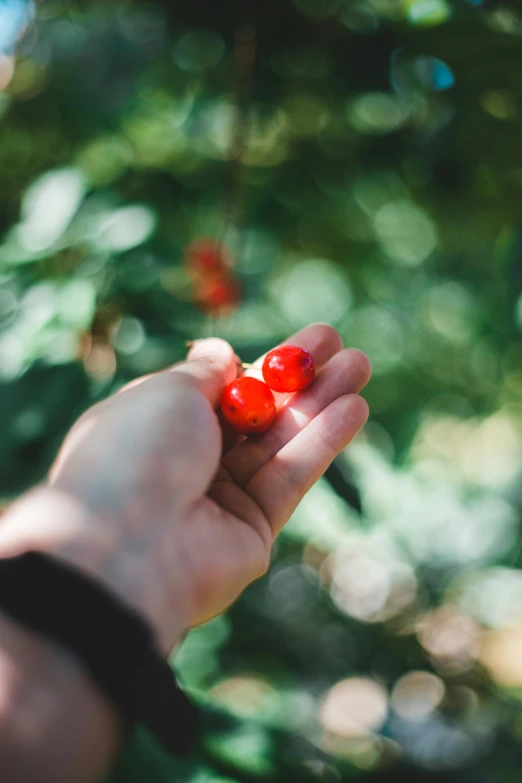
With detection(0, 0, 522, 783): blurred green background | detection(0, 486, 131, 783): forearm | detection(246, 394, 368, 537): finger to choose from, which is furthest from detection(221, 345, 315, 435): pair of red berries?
detection(0, 486, 131, 783): forearm

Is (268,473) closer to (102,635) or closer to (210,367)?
(210,367)

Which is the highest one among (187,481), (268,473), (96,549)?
(96,549)

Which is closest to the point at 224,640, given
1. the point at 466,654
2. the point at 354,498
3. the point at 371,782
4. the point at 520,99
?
the point at 371,782

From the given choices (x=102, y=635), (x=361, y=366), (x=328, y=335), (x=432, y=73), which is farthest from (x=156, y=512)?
(x=432, y=73)

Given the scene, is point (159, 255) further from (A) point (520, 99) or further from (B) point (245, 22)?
(A) point (520, 99)

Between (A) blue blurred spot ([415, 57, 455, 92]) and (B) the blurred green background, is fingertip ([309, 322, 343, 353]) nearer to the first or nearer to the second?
(B) the blurred green background

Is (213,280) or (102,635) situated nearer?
(102,635)
